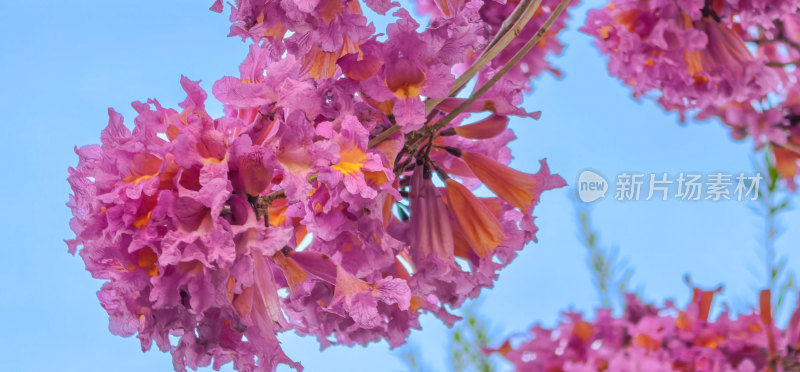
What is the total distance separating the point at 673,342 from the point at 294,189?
0.29m

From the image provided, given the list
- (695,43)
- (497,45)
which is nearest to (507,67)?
(497,45)

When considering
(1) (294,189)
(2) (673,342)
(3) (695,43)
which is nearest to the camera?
(1) (294,189)

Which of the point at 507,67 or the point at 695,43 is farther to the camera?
the point at 695,43

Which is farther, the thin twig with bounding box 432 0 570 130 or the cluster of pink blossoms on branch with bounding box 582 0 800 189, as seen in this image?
the cluster of pink blossoms on branch with bounding box 582 0 800 189

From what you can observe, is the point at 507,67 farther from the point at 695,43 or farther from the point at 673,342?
the point at 695,43

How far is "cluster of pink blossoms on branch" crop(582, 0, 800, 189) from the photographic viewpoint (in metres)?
0.67

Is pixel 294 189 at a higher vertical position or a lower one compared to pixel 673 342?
higher

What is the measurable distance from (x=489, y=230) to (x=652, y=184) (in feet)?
0.90

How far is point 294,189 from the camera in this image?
1.15ft

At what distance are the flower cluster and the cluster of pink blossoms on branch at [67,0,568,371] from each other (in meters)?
0.07

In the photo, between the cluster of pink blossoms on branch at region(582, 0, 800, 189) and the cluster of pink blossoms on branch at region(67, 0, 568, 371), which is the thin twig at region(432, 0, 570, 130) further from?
the cluster of pink blossoms on branch at region(582, 0, 800, 189)

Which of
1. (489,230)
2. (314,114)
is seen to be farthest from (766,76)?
(314,114)

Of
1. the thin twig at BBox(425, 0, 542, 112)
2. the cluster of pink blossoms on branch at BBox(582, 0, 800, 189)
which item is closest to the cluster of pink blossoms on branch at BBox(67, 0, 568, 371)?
the thin twig at BBox(425, 0, 542, 112)

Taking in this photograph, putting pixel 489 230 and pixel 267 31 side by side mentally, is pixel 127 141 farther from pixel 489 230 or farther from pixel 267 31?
pixel 489 230
